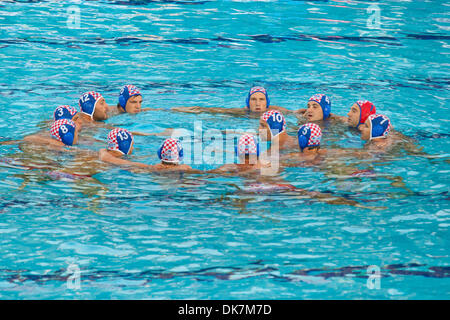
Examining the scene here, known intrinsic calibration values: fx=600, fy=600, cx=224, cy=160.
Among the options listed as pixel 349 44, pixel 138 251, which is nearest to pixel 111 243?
pixel 138 251

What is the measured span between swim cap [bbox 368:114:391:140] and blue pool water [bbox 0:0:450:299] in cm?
26

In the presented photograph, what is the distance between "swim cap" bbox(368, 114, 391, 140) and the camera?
693cm

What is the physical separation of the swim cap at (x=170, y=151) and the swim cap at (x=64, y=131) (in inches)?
51.3

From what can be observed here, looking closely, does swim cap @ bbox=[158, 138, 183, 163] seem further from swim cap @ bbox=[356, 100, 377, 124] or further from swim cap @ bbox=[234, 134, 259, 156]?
swim cap @ bbox=[356, 100, 377, 124]

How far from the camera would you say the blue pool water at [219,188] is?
4078 mm

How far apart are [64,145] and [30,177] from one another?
1.05 meters

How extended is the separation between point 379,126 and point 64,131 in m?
3.57

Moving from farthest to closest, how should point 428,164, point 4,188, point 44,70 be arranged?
Result: point 44,70 → point 428,164 → point 4,188

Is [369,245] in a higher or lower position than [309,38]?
lower

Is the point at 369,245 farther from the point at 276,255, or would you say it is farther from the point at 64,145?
the point at 64,145

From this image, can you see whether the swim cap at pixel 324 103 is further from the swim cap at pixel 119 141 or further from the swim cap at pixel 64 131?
the swim cap at pixel 64 131

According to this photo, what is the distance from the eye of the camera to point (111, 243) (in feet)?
14.7

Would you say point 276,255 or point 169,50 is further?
point 169,50
